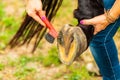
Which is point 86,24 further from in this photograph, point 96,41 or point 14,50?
point 14,50

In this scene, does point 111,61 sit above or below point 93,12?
below

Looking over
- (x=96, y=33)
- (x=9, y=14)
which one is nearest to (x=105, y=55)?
(x=96, y=33)

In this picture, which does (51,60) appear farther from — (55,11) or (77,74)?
(55,11)

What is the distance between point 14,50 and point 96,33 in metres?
1.33

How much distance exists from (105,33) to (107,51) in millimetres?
133

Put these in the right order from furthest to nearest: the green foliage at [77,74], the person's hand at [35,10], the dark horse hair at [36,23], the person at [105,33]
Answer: the green foliage at [77,74], the dark horse hair at [36,23], the person's hand at [35,10], the person at [105,33]

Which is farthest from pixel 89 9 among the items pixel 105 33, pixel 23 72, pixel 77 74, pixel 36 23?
pixel 23 72

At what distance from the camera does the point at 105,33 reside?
193 centimetres

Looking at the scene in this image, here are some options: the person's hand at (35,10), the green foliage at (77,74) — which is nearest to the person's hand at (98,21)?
the person's hand at (35,10)

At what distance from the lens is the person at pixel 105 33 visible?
66.9 inches

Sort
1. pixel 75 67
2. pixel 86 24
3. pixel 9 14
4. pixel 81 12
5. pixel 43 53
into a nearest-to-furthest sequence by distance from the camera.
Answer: pixel 86 24, pixel 81 12, pixel 75 67, pixel 43 53, pixel 9 14

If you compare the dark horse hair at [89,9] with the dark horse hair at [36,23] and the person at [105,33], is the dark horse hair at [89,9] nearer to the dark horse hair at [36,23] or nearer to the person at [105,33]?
the person at [105,33]

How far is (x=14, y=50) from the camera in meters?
3.09

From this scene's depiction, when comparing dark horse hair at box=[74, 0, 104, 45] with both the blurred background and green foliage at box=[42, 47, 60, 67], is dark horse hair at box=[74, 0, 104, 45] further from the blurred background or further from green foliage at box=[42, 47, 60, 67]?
green foliage at box=[42, 47, 60, 67]
